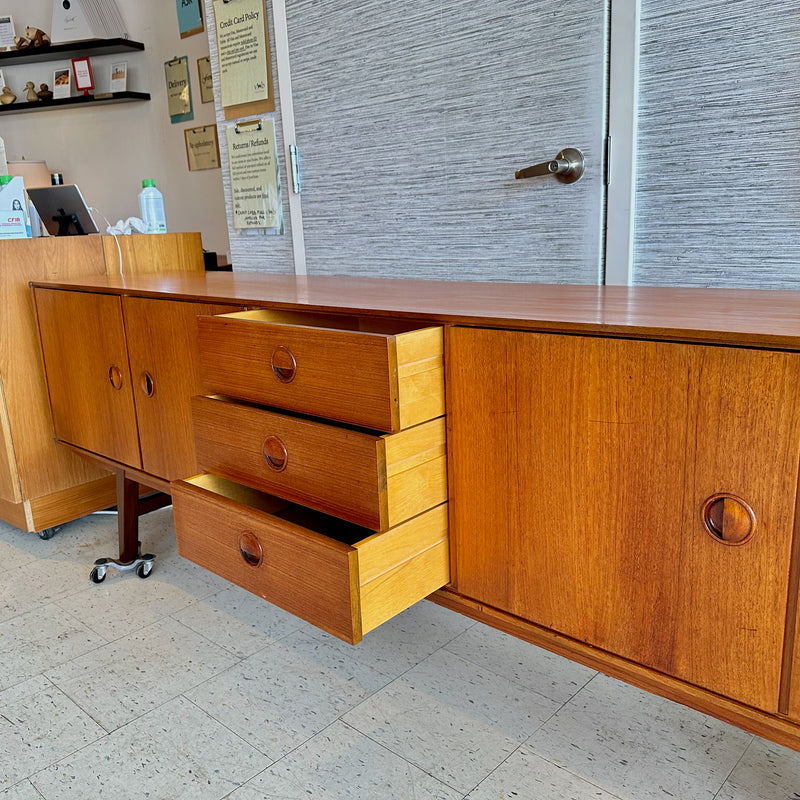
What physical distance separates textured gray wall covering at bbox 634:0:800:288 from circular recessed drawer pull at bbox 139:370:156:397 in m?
1.06

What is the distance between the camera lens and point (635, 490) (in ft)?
2.68

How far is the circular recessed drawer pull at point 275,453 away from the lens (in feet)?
3.59

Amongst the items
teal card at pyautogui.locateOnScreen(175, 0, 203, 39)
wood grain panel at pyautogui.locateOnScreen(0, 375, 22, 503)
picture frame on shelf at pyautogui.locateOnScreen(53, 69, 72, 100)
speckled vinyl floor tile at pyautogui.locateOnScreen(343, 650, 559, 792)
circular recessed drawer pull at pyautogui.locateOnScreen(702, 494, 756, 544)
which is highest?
teal card at pyautogui.locateOnScreen(175, 0, 203, 39)

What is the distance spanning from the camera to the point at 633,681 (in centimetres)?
88

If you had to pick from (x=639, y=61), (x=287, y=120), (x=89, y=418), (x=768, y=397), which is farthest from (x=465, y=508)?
(x=287, y=120)

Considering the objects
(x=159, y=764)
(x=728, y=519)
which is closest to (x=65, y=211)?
(x=159, y=764)

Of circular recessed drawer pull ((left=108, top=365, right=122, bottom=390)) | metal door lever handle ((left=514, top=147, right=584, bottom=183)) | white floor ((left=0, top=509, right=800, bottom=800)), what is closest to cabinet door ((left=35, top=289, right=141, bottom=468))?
circular recessed drawer pull ((left=108, top=365, right=122, bottom=390))

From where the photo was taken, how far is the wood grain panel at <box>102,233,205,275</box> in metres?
2.11

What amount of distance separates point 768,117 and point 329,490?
3.03ft

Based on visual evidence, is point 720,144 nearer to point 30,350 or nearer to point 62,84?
point 30,350

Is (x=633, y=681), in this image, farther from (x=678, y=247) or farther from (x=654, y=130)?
(x=654, y=130)

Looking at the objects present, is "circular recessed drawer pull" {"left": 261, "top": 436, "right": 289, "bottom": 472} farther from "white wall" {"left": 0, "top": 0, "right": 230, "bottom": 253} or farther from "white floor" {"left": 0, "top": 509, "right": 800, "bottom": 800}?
"white wall" {"left": 0, "top": 0, "right": 230, "bottom": 253}

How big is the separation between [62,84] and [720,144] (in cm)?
378

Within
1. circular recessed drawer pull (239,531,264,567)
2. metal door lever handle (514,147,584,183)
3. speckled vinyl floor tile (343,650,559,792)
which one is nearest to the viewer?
circular recessed drawer pull (239,531,264,567)
